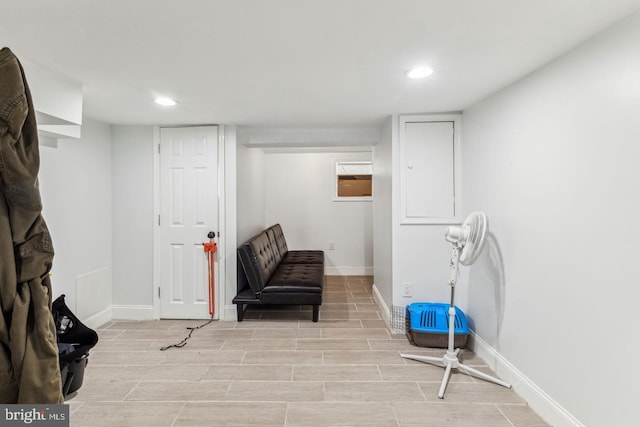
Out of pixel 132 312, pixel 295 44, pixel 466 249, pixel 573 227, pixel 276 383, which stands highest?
pixel 295 44

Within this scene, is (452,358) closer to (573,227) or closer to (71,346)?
(573,227)

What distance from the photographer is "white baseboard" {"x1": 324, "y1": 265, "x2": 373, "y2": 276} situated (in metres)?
5.57

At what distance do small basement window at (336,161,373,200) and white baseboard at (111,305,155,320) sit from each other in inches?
131

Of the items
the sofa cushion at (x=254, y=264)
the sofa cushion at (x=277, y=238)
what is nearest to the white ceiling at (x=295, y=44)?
the sofa cushion at (x=254, y=264)

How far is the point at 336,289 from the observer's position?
15.5ft

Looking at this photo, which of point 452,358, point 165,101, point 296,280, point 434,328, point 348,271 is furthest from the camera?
point 348,271

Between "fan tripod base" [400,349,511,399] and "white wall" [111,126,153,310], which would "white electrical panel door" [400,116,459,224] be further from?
"white wall" [111,126,153,310]

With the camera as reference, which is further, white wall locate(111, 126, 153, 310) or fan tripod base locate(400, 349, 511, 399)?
white wall locate(111, 126, 153, 310)

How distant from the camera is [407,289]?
3.07 m

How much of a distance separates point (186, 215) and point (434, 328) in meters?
2.73

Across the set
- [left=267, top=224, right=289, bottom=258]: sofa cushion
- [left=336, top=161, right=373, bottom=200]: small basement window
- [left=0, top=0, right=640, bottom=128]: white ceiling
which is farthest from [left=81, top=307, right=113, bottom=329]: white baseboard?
[left=336, top=161, right=373, bottom=200]: small basement window

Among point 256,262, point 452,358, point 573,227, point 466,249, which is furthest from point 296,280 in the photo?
point 573,227

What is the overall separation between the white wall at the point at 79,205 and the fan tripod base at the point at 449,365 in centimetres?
305

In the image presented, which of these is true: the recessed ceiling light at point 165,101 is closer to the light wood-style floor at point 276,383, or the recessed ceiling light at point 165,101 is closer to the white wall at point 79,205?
the white wall at point 79,205
